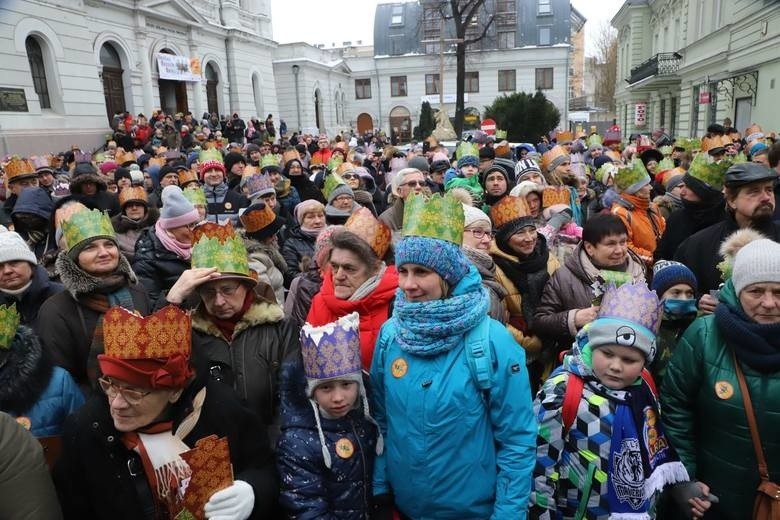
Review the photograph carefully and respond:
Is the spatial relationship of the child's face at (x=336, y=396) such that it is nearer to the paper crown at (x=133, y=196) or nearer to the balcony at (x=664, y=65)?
the paper crown at (x=133, y=196)

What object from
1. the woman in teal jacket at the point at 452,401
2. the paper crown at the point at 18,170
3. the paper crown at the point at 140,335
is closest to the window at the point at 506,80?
the paper crown at the point at 18,170

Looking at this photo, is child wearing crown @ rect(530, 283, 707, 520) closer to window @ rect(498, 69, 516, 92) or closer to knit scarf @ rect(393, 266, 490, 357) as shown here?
knit scarf @ rect(393, 266, 490, 357)

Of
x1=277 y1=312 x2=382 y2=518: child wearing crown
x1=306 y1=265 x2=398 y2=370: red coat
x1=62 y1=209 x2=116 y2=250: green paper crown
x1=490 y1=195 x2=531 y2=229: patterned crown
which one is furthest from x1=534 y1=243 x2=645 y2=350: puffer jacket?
x1=62 y1=209 x2=116 y2=250: green paper crown

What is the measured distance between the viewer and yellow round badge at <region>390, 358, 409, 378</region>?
90.9 inches

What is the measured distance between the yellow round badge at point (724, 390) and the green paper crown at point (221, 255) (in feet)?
7.55

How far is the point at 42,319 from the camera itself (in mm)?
2949

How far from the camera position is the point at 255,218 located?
15.8 feet

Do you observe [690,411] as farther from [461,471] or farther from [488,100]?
[488,100]

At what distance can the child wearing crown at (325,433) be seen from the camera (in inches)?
89.4

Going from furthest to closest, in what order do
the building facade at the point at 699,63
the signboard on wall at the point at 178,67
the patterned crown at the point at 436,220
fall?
the signboard on wall at the point at 178,67 < the building facade at the point at 699,63 < the patterned crown at the point at 436,220

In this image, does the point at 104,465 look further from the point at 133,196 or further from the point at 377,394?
the point at 133,196

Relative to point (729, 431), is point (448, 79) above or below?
above

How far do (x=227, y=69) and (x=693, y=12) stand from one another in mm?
24573

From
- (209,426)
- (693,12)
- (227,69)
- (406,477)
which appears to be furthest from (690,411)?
(227,69)
